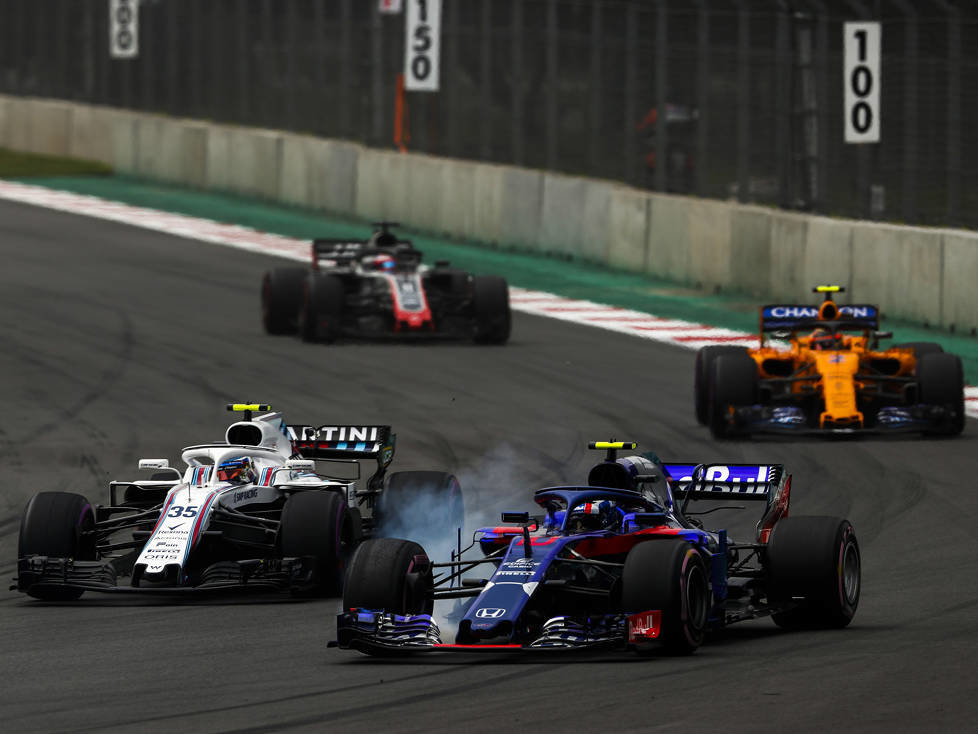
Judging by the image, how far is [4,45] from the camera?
52.2 m

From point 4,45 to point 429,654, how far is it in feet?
138

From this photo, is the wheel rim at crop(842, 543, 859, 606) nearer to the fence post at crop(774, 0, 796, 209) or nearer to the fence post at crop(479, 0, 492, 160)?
the fence post at crop(774, 0, 796, 209)

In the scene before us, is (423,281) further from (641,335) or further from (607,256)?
(607,256)

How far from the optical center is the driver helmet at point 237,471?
15023 millimetres

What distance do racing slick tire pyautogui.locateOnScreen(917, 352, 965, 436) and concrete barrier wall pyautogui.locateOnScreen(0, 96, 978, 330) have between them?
6665 millimetres

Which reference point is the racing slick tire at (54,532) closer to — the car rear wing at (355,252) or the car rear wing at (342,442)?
the car rear wing at (342,442)

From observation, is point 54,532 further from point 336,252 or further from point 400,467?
point 336,252

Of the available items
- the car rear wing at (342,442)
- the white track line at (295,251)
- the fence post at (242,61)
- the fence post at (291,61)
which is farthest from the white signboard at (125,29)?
the car rear wing at (342,442)

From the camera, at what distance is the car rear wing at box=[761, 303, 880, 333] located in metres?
21.4

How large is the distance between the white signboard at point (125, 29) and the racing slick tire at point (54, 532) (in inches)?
1321

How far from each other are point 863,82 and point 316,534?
16.2 meters

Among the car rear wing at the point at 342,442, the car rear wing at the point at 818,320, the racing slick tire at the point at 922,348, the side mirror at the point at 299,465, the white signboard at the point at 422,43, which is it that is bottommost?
the side mirror at the point at 299,465

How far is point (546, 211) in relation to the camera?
36.1 meters

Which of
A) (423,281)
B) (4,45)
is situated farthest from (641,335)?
(4,45)
